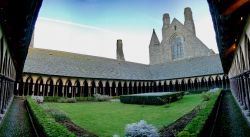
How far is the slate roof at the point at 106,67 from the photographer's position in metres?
Answer: 31.3

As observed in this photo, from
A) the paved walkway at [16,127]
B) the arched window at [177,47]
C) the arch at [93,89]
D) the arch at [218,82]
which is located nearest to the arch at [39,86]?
the arch at [93,89]

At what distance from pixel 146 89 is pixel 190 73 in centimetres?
801

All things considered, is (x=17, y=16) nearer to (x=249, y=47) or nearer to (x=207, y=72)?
(x=249, y=47)

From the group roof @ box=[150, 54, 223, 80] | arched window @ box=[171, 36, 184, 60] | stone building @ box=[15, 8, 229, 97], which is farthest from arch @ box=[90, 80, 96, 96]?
arched window @ box=[171, 36, 184, 60]

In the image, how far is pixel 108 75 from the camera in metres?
36.9

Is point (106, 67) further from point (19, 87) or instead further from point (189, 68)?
point (19, 87)

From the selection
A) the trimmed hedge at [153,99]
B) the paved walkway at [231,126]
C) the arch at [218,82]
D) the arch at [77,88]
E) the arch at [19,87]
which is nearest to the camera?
the paved walkway at [231,126]

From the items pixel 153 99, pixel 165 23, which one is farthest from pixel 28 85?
pixel 165 23

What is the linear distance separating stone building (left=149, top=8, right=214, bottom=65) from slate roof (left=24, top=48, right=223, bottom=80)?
8373 mm

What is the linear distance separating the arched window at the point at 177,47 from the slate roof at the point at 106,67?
8821 millimetres

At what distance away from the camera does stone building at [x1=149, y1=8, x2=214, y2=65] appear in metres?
50.2

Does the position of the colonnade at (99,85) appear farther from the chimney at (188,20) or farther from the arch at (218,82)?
the chimney at (188,20)

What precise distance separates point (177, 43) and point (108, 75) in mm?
22483

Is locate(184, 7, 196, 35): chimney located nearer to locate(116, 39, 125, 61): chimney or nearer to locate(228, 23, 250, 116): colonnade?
locate(116, 39, 125, 61): chimney
